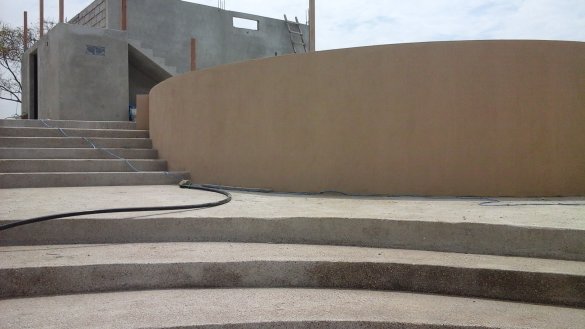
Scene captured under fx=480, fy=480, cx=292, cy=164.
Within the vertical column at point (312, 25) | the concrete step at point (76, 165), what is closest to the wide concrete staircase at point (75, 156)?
the concrete step at point (76, 165)

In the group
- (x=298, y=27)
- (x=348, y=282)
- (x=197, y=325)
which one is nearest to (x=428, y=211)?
(x=348, y=282)

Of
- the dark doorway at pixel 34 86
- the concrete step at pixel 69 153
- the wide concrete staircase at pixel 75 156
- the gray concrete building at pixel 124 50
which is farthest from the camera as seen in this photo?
the dark doorway at pixel 34 86

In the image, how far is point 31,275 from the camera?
263 centimetres

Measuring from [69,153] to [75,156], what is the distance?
0.08 meters

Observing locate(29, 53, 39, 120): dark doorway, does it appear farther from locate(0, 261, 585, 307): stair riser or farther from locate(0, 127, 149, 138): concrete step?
locate(0, 261, 585, 307): stair riser

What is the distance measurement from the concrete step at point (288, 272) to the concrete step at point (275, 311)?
0.07m

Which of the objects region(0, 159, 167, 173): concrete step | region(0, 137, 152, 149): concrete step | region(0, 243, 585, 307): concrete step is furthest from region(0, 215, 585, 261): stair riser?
region(0, 137, 152, 149): concrete step

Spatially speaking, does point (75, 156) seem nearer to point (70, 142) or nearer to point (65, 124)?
point (70, 142)

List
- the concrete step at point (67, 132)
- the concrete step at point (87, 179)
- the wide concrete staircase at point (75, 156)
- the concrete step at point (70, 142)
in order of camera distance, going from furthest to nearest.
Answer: the concrete step at point (67, 132)
the concrete step at point (70, 142)
the wide concrete staircase at point (75, 156)
the concrete step at point (87, 179)

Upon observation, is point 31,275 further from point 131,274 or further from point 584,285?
point 584,285

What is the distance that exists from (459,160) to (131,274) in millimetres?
3230

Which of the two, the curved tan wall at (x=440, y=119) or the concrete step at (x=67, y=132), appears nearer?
the curved tan wall at (x=440, y=119)

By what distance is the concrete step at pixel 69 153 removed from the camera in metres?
6.14

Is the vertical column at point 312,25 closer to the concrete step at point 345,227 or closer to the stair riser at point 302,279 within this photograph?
the concrete step at point 345,227
